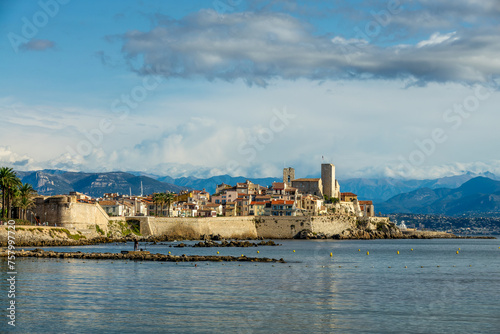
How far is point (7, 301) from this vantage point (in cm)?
3198

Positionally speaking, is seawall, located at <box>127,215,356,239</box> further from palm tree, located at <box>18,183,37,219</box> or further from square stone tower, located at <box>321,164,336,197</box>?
square stone tower, located at <box>321,164,336,197</box>

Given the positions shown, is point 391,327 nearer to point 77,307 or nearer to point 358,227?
point 77,307

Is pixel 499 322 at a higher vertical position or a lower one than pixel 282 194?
lower

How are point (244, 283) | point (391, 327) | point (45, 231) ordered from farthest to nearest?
point (45, 231)
point (244, 283)
point (391, 327)

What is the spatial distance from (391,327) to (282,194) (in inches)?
4770

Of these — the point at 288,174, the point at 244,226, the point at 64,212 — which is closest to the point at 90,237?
the point at 64,212

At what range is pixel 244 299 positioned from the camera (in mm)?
34281

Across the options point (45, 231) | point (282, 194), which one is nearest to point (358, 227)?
point (282, 194)

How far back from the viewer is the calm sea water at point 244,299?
88.5 feet

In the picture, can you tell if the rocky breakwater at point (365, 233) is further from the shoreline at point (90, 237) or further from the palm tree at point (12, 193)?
the palm tree at point (12, 193)

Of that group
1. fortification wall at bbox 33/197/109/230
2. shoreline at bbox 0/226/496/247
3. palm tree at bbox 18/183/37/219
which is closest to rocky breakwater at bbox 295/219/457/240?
shoreline at bbox 0/226/496/247

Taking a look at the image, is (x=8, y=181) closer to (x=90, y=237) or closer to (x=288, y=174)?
(x=90, y=237)

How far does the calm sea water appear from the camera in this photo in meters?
27.0

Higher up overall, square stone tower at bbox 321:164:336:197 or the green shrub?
square stone tower at bbox 321:164:336:197
